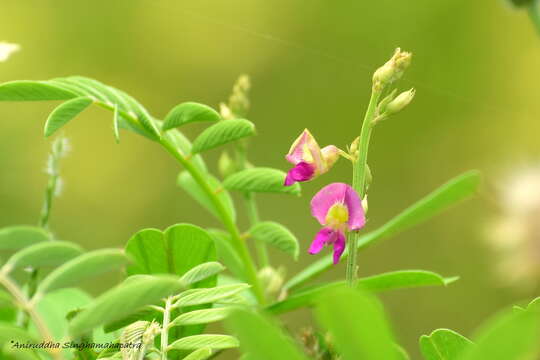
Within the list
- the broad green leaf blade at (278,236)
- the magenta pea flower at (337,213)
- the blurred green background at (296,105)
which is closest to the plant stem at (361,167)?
the magenta pea flower at (337,213)

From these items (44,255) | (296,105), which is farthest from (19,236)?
(296,105)

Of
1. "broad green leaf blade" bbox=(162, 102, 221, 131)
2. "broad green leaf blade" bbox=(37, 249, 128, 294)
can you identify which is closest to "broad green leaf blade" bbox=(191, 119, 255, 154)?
"broad green leaf blade" bbox=(162, 102, 221, 131)

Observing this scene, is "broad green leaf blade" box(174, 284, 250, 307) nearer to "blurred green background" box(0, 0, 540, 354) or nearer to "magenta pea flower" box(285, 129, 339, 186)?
"magenta pea flower" box(285, 129, 339, 186)

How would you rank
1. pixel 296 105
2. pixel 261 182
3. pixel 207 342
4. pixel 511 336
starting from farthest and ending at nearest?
pixel 296 105 < pixel 261 182 < pixel 207 342 < pixel 511 336

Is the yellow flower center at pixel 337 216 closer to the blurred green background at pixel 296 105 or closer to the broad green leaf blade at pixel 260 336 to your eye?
the broad green leaf blade at pixel 260 336

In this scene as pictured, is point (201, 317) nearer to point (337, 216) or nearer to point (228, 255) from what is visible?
point (337, 216)
